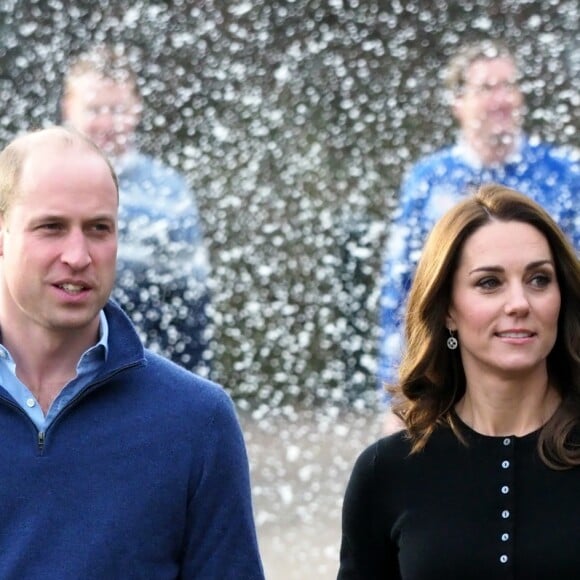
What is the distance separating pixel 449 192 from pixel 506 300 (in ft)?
6.61

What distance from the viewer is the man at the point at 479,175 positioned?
446 centimetres

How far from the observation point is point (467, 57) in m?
5.07

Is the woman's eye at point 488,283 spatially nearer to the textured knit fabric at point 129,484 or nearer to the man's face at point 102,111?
the textured knit fabric at point 129,484

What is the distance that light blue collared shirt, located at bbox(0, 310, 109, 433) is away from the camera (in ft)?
7.45

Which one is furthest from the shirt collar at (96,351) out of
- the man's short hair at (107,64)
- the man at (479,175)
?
the man's short hair at (107,64)

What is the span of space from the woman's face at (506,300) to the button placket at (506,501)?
12 centimetres

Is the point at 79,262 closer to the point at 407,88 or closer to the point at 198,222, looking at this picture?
the point at 198,222

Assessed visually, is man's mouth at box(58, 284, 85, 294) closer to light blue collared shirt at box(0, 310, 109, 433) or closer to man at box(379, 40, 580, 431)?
light blue collared shirt at box(0, 310, 109, 433)

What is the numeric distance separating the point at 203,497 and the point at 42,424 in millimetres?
253

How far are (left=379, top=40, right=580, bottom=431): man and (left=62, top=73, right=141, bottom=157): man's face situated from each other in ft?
3.09

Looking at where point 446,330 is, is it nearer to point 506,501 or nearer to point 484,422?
point 484,422

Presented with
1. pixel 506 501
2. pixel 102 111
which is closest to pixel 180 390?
pixel 506 501

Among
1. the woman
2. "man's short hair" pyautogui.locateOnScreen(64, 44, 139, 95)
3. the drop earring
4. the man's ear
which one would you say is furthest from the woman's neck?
"man's short hair" pyautogui.locateOnScreen(64, 44, 139, 95)

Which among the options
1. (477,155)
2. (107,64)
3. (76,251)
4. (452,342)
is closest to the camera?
(76,251)
